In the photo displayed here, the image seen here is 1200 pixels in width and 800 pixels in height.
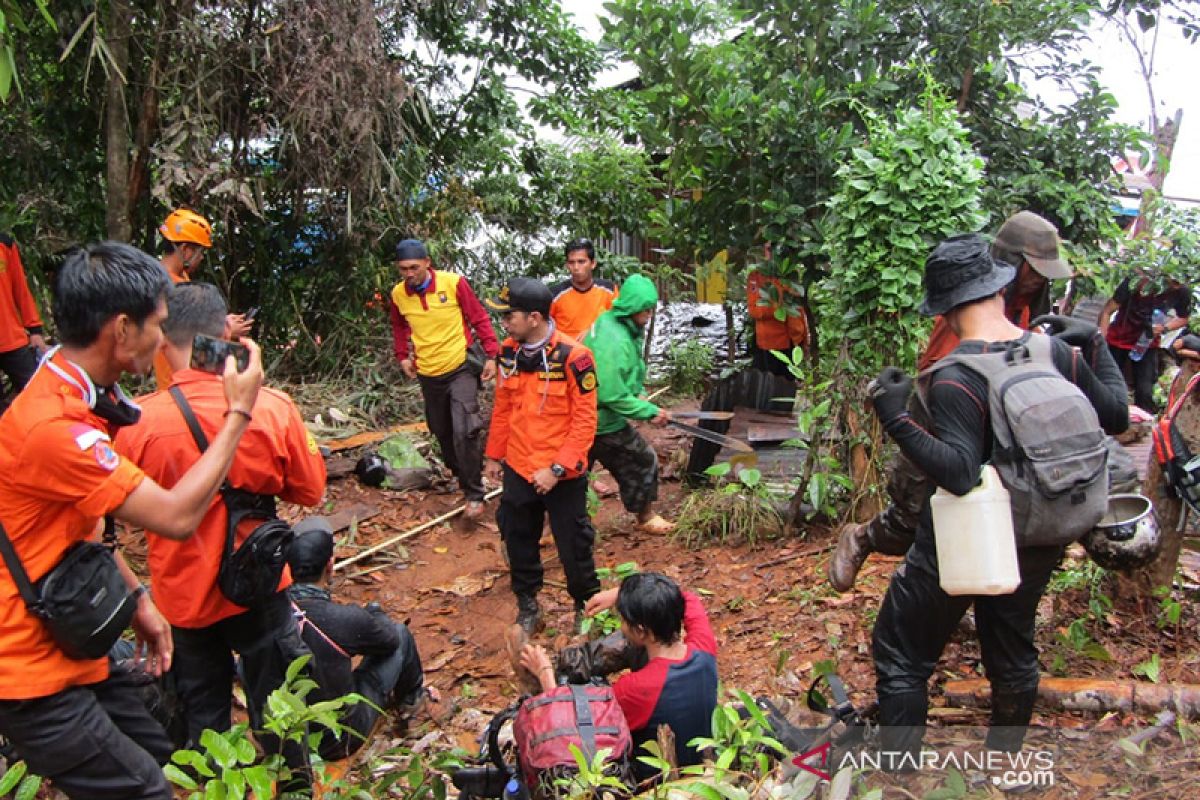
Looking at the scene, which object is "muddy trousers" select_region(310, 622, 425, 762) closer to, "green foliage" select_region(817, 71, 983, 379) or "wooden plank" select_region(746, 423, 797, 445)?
"green foliage" select_region(817, 71, 983, 379)

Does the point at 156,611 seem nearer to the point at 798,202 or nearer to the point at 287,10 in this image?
the point at 798,202

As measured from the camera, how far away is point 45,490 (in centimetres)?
224

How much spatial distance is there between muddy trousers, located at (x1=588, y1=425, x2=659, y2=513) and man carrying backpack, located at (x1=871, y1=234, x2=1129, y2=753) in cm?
303

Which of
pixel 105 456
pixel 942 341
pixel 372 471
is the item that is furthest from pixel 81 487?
pixel 372 471

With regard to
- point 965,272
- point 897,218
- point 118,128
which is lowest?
point 965,272

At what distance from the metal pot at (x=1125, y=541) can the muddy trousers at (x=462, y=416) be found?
4539 millimetres

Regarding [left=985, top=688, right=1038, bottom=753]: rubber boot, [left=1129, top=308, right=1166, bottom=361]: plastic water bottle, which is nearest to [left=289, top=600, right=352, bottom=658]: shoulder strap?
[left=985, top=688, right=1038, bottom=753]: rubber boot

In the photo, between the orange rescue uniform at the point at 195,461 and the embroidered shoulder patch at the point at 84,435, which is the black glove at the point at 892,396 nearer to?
the orange rescue uniform at the point at 195,461

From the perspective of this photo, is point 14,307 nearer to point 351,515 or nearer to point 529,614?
point 351,515

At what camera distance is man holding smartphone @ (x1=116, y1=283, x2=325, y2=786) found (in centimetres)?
290

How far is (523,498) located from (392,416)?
4517 millimetres

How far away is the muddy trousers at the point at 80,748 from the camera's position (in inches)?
91.9

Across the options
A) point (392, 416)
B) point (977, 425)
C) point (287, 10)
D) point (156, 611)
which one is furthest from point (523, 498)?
point (287, 10)

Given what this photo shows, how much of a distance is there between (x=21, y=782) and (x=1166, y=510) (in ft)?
14.6
